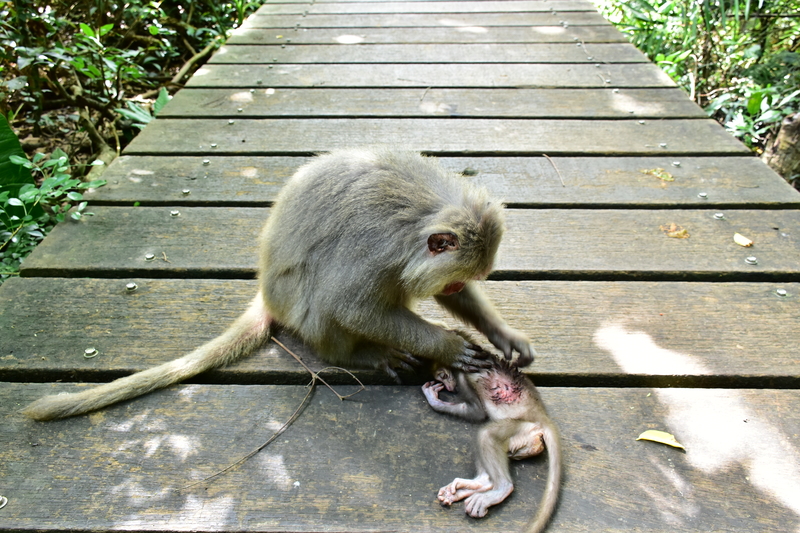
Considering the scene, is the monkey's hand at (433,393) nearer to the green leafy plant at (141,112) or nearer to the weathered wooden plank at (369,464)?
the weathered wooden plank at (369,464)

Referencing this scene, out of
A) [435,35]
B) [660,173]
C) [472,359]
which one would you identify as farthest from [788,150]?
[472,359]

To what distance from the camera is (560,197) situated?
3.02 m

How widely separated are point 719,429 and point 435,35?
14.1 feet

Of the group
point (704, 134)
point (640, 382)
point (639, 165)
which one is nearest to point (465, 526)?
point (640, 382)

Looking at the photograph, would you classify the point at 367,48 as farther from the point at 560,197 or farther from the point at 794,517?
the point at 794,517

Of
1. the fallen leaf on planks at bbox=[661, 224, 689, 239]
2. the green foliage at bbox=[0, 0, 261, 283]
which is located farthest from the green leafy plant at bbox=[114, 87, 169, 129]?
the fallen leaf on planks at bbox=[661, 224, 689, 239]

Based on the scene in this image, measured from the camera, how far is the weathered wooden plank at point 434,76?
424 cm

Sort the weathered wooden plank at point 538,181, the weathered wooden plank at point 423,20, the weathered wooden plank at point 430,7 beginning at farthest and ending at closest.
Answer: the weathered wooden plank at point 430,7
the weathered wooden plank at point 423,20
the weathered wooden plank at point 538,181

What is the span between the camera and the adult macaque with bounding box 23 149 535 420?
Answer: 1.95 meters

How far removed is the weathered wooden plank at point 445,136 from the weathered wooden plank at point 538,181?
0.10 metres

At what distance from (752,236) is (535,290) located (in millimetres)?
1165

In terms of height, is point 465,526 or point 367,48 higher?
point 367,48

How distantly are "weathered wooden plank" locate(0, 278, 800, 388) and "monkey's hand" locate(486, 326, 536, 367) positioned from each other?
6 cm

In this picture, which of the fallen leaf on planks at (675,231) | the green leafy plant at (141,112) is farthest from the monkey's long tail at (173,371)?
the green leafy plant at (141,112)
